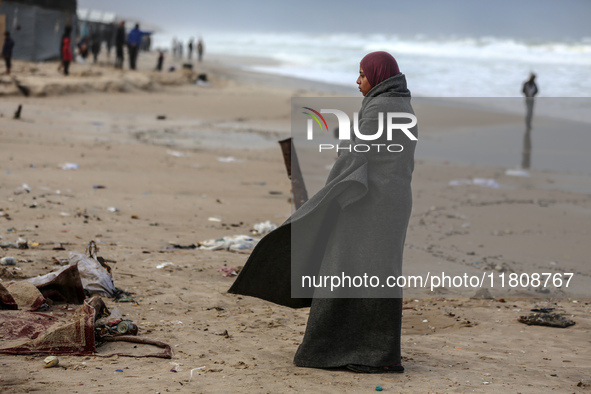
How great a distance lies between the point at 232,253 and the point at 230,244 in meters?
Answer: 0.21

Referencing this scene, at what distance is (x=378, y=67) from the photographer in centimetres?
377

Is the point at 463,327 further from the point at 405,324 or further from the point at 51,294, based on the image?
the point at 51,294

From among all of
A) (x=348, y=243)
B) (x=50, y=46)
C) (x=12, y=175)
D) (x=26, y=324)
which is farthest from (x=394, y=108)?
(x=50, y=46)

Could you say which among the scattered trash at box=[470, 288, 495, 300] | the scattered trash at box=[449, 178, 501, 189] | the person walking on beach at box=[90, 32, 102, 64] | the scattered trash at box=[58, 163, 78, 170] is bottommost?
the scattered trash at box=[470, 288, 495, 300]

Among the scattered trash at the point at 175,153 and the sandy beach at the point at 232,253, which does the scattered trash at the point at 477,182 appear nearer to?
the sandy beach at the point at 232,253

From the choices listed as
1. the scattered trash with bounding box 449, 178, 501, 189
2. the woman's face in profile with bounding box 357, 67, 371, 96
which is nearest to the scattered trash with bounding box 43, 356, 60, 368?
the woman's face in profile with bounding box 357, 67, 371, 96

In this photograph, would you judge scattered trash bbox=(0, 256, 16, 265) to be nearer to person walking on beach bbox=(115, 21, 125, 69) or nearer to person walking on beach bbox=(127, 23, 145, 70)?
person walking on beach bbox=(127, 23, 145, 70)

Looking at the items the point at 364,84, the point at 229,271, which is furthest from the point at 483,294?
the point at 364,84

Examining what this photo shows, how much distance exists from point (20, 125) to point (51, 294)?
366 inches

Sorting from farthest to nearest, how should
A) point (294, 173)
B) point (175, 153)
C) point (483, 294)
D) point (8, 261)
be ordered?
point (175, 153) → point (483, 294) → point (294, 173) → point (8, 261)

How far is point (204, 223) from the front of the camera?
26.3 feet

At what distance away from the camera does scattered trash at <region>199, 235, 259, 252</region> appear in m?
6.98

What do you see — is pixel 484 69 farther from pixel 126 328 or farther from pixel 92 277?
pixel 126 328

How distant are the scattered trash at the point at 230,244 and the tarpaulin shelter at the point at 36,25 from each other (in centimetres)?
1949
